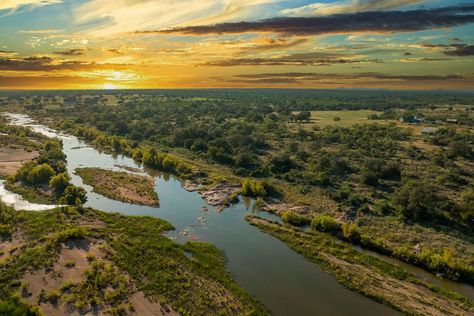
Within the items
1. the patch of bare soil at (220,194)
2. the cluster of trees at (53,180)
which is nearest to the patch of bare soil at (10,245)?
the cluster of trees at (53,180)

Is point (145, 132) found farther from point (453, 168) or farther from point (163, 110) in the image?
point (453, 168)

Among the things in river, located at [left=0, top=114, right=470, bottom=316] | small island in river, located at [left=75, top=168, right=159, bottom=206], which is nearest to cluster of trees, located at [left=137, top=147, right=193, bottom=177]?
river, located at [left=0, top=114, right=470, bottom=316]

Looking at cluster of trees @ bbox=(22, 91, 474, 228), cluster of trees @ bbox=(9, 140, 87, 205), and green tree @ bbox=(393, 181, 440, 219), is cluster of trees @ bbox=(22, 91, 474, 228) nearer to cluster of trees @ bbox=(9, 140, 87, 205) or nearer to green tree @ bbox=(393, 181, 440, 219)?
green tree @ bbox=(393, 181, 440, 219)

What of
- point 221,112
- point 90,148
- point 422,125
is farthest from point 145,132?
point 422,125

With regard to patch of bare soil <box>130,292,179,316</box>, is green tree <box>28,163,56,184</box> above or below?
above

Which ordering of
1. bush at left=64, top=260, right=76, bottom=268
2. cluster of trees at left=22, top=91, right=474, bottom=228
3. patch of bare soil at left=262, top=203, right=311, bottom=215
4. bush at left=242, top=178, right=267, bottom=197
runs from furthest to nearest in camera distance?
cluster of trees at left=22, top=91, right=474, bottom=228, bush at left=242, top=178, right=267, bottom=197, patch of bare soil at left=262, top=203, right=311, bottom=215, bush at left=64, top=260, right=76, bottom=268
